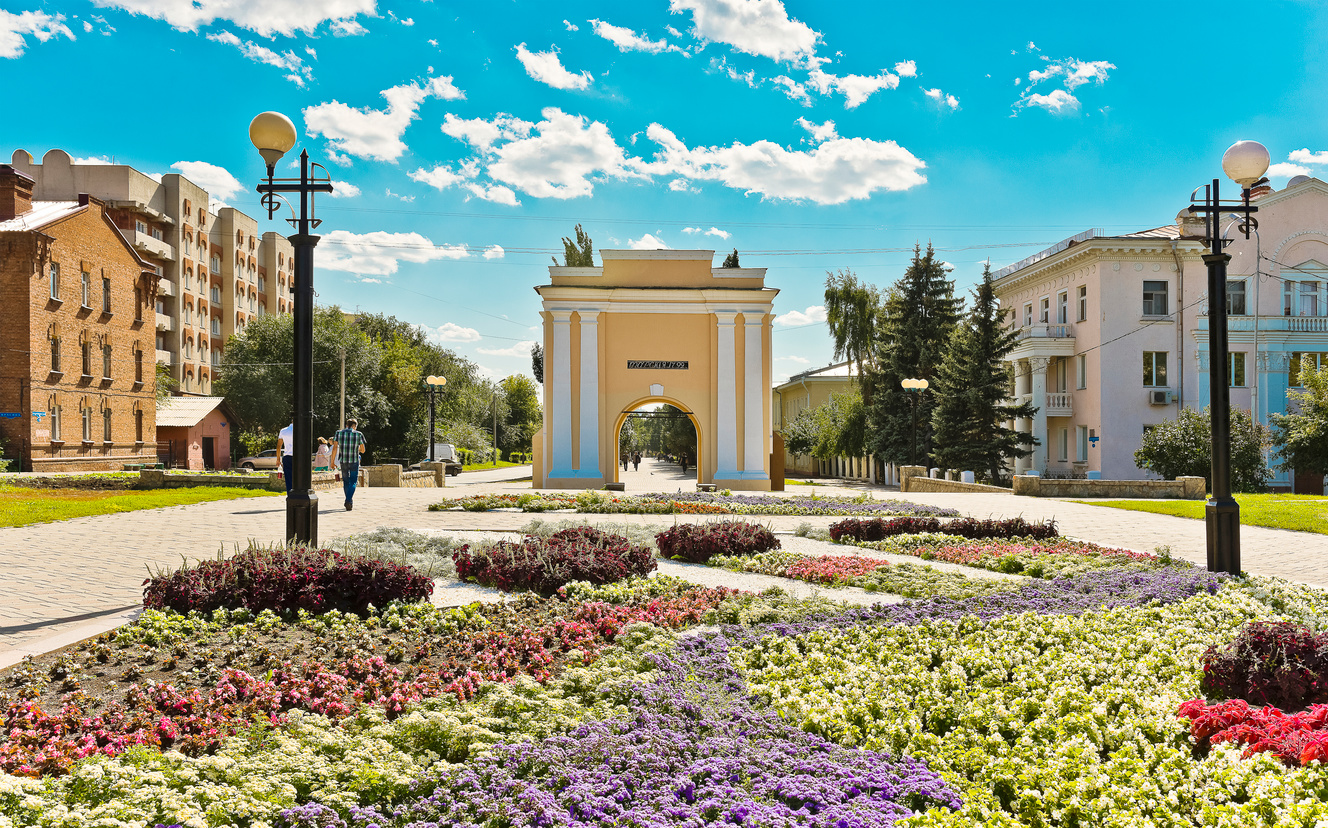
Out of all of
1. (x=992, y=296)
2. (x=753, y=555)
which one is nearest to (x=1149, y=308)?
(x=992, y=296)

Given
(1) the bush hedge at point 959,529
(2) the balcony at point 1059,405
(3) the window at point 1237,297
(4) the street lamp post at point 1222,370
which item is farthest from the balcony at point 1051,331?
(4) the street lamp post at point 1222,370

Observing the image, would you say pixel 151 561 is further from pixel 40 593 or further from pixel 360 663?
pixel 360 663

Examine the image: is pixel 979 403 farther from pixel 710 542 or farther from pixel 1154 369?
pixel 710 542

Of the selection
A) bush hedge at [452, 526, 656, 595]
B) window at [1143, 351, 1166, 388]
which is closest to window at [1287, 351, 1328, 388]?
window at [1143, 351, 1166, 388]

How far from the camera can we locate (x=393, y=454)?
178ft

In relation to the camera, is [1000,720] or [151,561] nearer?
[1000,720]

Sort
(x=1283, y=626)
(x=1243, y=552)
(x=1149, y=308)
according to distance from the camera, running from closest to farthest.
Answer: (x=1283, y=626)
(x=1243, y=552)
(x=1149, y=308)

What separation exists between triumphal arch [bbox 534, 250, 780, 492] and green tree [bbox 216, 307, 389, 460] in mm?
27801

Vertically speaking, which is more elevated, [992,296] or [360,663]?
[992,296]

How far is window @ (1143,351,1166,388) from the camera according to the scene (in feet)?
121

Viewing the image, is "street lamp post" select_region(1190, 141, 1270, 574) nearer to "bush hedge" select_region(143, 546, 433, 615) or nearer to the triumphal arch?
"bush hedge" select_region(143, 546, 433, 615)

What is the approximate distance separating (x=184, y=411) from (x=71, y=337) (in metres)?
11.0

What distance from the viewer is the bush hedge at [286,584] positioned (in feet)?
20.5

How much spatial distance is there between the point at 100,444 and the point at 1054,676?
40.6m
